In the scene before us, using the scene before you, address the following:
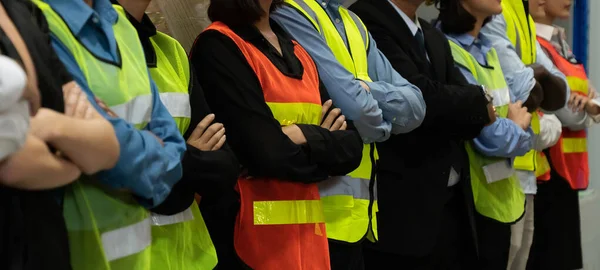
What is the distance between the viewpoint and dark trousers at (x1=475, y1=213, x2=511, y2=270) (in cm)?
351

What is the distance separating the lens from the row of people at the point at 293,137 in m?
1.60

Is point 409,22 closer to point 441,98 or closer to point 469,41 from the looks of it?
point 441,98

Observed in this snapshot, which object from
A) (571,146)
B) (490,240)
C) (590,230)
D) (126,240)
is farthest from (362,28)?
(590,230)

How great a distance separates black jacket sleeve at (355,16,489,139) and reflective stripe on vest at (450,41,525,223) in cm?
35

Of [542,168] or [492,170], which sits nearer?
[492,170]

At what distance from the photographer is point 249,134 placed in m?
2.17

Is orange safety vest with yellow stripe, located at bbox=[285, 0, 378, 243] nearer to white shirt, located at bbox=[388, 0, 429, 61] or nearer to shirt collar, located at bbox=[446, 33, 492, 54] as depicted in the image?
Answer: white shirt, located at bbox=[388, 0, 429, 61]

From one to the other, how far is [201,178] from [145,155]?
30cm

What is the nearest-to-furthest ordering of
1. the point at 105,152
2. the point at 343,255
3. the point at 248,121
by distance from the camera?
the point at 105,152, the point at 248,121, the point at 343,255

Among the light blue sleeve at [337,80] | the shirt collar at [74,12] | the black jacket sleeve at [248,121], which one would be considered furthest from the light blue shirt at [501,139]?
the shirt collar at [74,12]

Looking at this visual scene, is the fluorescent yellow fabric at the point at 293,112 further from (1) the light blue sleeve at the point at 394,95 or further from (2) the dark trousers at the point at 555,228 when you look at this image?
(2) the dark trousers at the point at 555,228

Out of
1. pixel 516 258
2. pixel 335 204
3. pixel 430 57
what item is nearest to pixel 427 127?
pixel 430 57

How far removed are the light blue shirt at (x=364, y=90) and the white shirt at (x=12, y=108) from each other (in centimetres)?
133

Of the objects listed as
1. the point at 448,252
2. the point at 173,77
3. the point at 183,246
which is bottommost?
the point at 448,252
